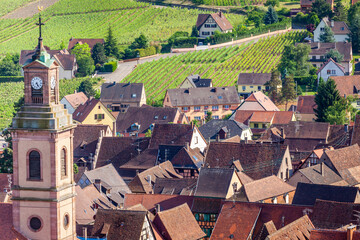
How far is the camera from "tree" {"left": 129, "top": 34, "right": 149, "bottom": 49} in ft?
583

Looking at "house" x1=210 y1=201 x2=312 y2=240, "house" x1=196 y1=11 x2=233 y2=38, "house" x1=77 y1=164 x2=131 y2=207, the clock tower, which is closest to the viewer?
the clock tower

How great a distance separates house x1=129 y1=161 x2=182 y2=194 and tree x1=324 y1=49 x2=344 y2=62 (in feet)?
205

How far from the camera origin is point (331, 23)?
→ 16900 centimetres

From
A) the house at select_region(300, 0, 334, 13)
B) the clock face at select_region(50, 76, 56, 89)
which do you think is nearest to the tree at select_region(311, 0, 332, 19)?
the house at select_region(300, 0, 334, 13)

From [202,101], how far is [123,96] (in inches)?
452

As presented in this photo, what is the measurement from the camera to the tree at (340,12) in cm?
17288

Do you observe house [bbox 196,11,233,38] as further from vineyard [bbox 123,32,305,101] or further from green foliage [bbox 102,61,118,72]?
green foliage [bbox 102,61,118,72]

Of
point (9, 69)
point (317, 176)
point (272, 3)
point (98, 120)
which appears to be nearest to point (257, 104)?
point (98, 120)

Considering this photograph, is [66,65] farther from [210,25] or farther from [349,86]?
[349,86]

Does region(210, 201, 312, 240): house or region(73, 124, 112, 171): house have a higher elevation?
region(210, 201, 312, 240): house

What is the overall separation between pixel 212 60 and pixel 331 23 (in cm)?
2016

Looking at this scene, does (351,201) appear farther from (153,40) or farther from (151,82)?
(153,40)

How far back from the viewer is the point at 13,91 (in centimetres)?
16525

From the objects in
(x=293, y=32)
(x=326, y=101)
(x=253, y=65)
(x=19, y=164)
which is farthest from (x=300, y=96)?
(x=19, y=164)
